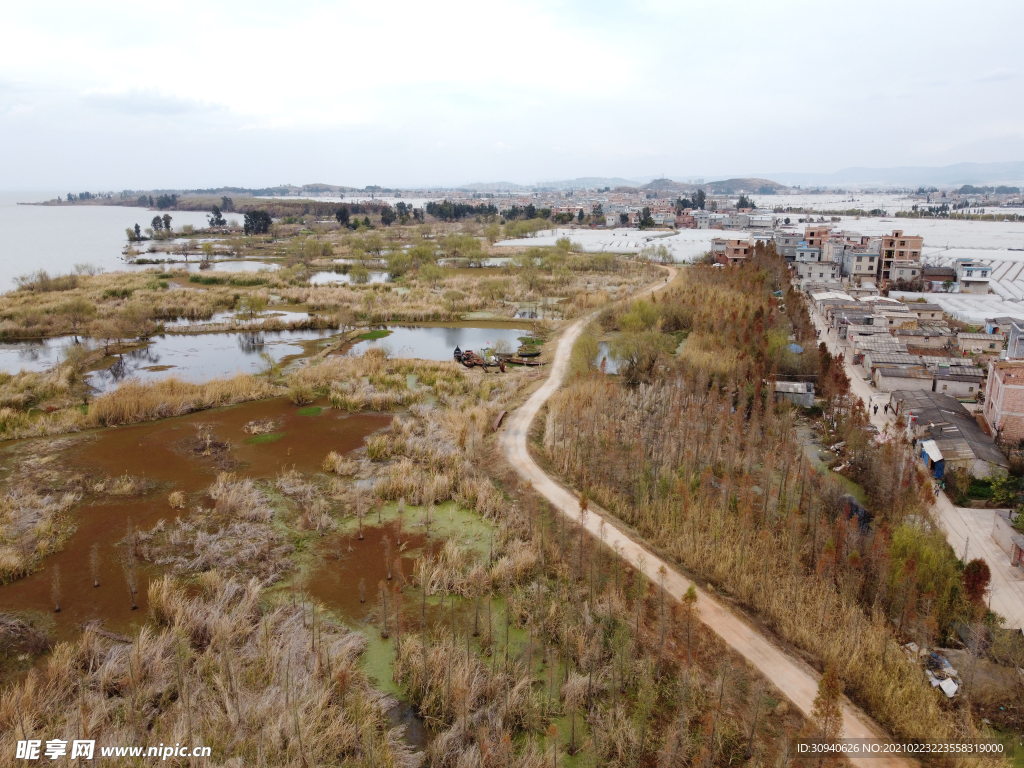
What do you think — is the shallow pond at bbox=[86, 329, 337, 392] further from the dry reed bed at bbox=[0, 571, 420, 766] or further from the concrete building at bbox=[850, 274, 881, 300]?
the concrete building at bbox=[850, 274, 881, 300]

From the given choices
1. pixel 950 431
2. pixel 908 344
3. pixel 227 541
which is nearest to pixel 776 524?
pixel 950 431

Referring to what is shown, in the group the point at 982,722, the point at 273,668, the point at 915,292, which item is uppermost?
the point at 915,292

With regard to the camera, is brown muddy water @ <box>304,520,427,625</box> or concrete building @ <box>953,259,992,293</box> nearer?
brown muddy water @ <box>304,520,427,625</box>

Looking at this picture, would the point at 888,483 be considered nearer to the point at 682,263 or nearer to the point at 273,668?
the point at 273,668

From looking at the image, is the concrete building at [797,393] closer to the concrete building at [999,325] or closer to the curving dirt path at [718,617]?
the curving dirt path at [718,617]

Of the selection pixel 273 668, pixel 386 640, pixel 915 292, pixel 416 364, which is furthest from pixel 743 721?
pixel 915 292

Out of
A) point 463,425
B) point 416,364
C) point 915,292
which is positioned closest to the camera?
point 463,425

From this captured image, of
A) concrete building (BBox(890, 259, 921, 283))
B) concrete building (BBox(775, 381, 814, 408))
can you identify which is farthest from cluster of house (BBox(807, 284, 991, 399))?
concrete building (BBox(890, 259, 921, 283))
